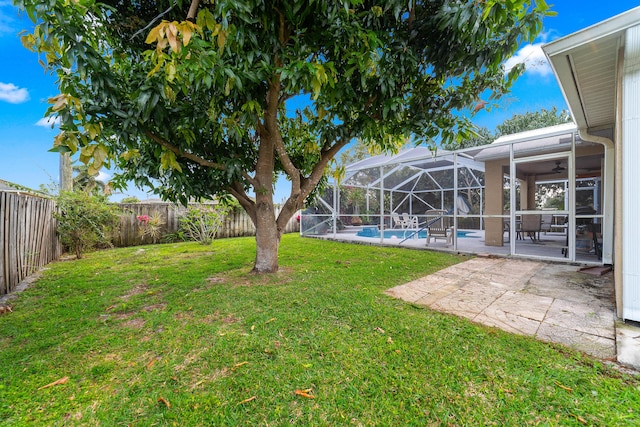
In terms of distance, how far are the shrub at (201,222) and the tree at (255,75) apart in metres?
4.59

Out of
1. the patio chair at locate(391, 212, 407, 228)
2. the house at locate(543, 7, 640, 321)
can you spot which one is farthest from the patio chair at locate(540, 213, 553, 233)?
the house at locate(543, 7, 640, 321)

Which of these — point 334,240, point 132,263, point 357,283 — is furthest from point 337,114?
point 334,240

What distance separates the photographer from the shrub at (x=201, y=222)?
874 centimetres

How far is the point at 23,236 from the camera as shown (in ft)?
14.2

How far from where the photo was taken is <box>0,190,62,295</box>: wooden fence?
12.0 feet

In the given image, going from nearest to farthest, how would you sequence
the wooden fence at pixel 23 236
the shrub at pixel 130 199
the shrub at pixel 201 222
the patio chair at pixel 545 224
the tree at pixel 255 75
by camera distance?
the tree at pixel 255 75 < the wooden fence at pixel 23 236 < the patio chair at pixel 545 224 < the shrub at pixel 201 222 < the shrub at pixel 130 199

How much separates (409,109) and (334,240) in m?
6.56

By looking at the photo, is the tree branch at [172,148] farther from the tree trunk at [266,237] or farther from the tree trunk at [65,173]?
the tree trunk at [65,173]

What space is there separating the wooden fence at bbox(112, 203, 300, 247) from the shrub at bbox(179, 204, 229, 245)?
1.38 feet

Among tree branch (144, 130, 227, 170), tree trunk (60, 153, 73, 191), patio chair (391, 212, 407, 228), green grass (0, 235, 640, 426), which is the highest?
tree trunk (60, 153, 73, 191)

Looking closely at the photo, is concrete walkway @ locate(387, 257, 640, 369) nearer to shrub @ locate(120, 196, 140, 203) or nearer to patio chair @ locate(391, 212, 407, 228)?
patio chair @ locate(391, 212, 407, 228)

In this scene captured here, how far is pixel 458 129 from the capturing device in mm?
3807

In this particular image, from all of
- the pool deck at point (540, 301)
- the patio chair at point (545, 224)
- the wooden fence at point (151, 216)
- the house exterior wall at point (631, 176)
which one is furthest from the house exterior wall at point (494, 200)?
the wooden fence at point (151, 216)

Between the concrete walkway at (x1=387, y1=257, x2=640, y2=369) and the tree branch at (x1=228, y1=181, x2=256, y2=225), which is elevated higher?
the tree branch at (x1=228, y1=181, x2=256, y2=225)
